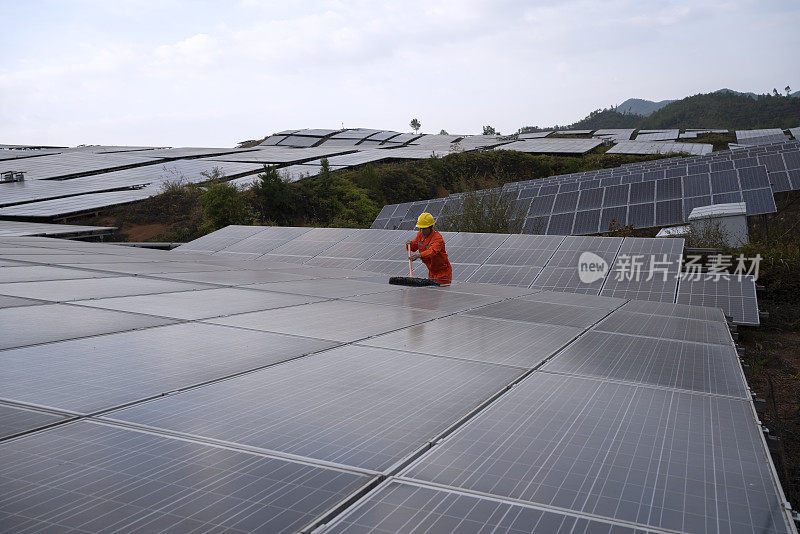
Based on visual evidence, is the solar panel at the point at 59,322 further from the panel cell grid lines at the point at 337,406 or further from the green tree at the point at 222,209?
the green tree at the point at 222,209

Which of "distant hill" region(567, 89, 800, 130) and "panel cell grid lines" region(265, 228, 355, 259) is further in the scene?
"distant hill" region(567, 89, 800, 130)

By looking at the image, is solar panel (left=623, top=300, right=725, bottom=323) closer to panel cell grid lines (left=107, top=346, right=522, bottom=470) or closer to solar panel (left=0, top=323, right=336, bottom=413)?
panel cell grid lines (left=107, top=346, right=522, bottom=470)

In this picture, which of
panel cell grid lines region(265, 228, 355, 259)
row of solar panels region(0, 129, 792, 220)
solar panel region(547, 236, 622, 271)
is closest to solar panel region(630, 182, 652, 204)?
row of solar panels region(0, 129, 792, 220)

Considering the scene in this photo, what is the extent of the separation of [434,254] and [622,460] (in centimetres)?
813

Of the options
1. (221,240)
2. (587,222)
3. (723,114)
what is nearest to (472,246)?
(221,240)

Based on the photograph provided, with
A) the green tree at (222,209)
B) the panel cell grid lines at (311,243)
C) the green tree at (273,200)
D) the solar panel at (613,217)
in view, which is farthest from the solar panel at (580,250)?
the green tree at (273,200)

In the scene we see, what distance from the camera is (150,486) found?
2211 mm

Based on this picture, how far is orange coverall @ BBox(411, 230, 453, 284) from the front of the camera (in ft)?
35.1

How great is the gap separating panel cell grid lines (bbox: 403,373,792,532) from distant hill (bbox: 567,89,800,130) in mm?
92816

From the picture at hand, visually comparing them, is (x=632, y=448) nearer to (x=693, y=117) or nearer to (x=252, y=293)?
(x=252, y=293)

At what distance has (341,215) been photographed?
1247 inches

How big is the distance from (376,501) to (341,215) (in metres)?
29.8

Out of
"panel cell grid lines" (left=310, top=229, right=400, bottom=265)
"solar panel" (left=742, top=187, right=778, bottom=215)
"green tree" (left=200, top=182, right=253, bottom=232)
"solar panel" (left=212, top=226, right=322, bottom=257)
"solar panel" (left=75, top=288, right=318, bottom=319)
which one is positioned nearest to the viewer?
"solar panel" (left=75, top=288, right=318, bottom=319)

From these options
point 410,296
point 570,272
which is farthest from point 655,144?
point 410,296
